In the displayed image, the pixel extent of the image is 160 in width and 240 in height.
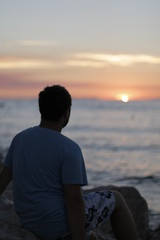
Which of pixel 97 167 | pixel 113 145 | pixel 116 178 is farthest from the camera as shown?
pixel 113 145

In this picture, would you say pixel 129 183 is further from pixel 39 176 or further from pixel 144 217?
pixel 39 176

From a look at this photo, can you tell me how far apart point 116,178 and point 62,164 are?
11.9m

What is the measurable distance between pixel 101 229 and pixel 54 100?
11.7ft

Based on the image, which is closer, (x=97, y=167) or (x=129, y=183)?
(x=129, y=183)

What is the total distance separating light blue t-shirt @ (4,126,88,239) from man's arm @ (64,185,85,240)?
0.06 meters

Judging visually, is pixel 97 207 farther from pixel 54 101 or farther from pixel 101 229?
pixel 101 229

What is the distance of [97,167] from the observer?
17.6 m

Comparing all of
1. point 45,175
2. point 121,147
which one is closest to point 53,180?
point 45,175

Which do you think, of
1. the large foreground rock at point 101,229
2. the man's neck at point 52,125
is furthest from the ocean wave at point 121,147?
the man's neck at point 52,125

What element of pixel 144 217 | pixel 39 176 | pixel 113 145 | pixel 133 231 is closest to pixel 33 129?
pixel 39 176

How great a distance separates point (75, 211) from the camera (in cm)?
327

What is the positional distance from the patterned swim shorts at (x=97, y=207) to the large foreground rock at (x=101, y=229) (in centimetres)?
49

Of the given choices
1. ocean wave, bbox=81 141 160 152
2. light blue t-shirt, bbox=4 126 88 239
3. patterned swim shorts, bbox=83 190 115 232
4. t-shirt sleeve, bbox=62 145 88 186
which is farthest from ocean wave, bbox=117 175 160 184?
t-shirt sleeve, bbox=62 145 88 186

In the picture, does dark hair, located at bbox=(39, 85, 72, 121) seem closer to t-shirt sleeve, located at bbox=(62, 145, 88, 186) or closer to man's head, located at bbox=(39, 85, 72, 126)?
man's head, located at bbox=(39, 85, 72, 126)
